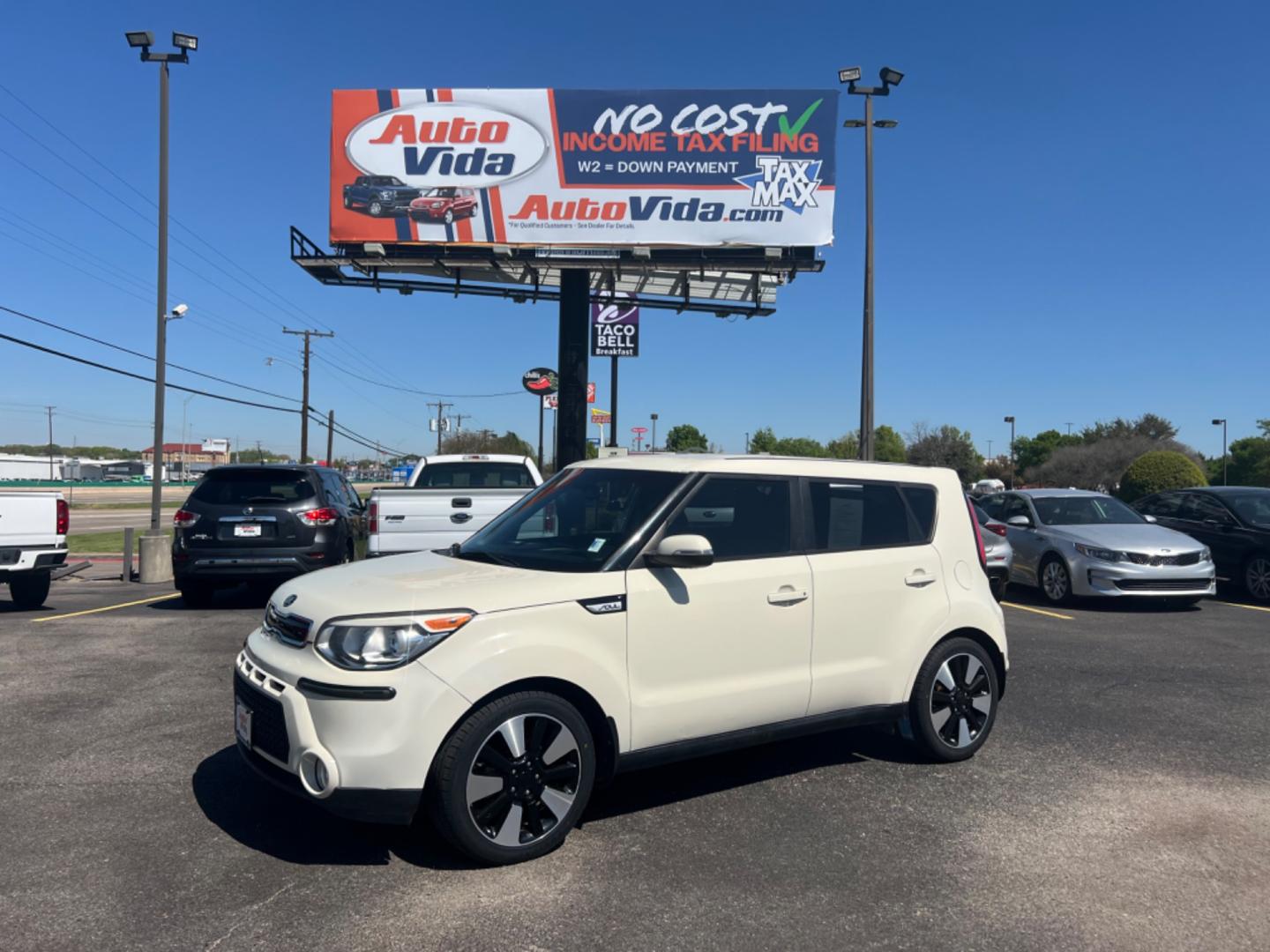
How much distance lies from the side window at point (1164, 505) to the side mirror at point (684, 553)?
12.7 meters

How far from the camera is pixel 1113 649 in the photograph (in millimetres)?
8898

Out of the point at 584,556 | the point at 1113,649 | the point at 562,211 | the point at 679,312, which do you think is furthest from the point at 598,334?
the point at 584,556

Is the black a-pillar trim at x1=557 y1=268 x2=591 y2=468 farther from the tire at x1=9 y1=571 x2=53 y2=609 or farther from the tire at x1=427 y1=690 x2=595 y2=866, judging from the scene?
the tire at x1=427 y1=690 x2=595 y2=866

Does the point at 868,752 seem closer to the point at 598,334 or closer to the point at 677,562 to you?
the point at 677,562

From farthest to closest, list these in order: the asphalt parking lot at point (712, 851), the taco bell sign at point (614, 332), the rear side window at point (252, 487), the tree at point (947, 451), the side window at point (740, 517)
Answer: the tree at point (947, 451)
the taco bell sign at point (614, 332)
the rear side window at point (252, 487)
the side window at point (740, 517)
the asphalt parking lot at point (712, 851)

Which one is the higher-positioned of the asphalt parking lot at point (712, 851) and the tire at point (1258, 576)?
the tire at point (1258, 576)

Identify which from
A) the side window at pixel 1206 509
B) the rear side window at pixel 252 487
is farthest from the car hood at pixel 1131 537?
the rear side window at pixel 252 487

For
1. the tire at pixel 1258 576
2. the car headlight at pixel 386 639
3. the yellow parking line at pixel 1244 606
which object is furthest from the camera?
the tire at pixel 1258 576

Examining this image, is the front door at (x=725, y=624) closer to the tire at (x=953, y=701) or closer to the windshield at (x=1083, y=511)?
the tire at (x=953, y=701)

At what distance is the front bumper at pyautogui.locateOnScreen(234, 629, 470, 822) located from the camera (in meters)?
3.56

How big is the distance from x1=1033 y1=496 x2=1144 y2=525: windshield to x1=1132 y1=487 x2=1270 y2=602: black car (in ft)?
3.90

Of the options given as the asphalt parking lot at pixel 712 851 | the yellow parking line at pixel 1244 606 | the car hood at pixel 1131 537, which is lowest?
the yellow parking line at pixel 1244 606

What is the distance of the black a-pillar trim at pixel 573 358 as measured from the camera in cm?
1933

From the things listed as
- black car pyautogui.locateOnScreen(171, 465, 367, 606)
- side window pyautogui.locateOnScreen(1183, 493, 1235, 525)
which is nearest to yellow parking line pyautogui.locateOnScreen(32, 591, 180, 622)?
black car pyautogui.locateOnScreen(171, 465, 367, 606)
